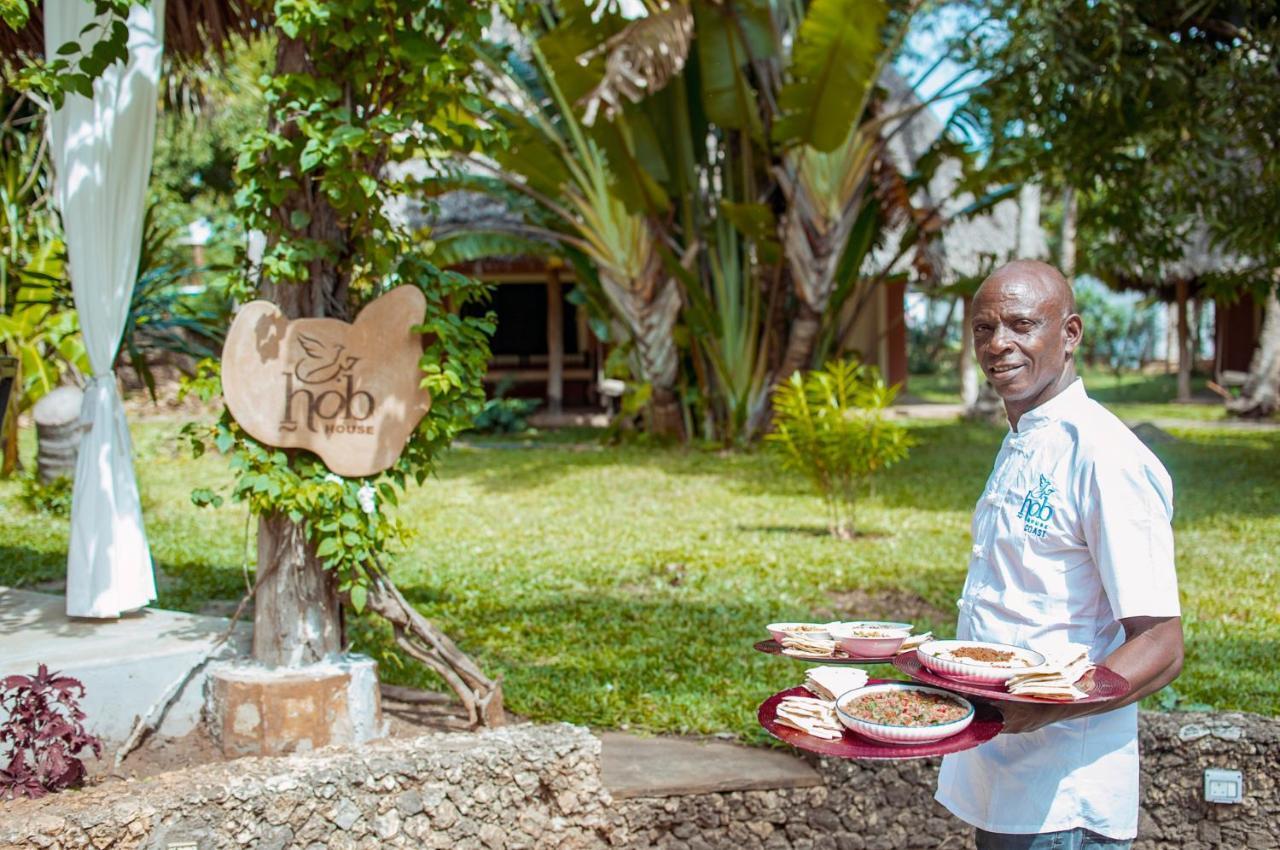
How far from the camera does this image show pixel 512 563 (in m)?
6.93

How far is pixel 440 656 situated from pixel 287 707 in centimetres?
53

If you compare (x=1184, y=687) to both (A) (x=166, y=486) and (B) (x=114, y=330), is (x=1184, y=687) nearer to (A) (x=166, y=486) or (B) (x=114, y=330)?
(B) (x=114, y=330)

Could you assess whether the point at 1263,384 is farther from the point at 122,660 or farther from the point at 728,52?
the point at 122,660

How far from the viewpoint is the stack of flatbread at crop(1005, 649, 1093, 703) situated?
72.1 inches

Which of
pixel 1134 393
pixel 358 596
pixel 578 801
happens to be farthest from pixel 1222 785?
pixel 1134 393

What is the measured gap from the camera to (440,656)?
4.14 metres

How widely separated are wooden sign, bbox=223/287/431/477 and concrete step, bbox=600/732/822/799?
1252 millimetres

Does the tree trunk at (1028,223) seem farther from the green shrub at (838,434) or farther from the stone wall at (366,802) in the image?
the stone wall at (366,802)

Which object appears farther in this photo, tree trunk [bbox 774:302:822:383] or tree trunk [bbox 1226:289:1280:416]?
tree trunk [bbox 1226:289:1280:416]

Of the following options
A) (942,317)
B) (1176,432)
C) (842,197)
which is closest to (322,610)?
(842,197)

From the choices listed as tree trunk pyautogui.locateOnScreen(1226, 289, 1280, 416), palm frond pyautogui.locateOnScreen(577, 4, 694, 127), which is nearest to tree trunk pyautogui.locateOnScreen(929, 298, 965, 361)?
tree trunk pyautogui.locateOnScreen(1226, 289, 1280, 416)

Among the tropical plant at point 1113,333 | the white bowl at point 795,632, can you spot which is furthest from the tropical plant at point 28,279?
the tropical plant at point 1113,333

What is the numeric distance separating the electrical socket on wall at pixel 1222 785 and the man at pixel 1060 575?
189cm

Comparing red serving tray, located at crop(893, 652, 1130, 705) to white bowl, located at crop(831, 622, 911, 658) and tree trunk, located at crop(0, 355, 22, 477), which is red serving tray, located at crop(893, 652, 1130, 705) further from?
tree trunk, located at crop(0, 355, 22, 477)
